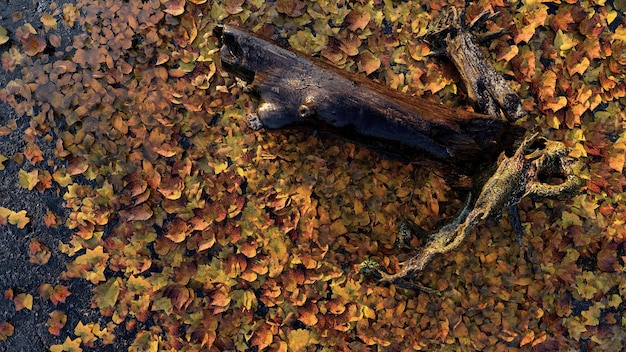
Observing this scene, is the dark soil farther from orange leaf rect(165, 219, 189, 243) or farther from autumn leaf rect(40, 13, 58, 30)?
orange leaf rect(165, 219, 189, 243)

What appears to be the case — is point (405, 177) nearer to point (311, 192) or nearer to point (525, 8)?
point (311, 192)

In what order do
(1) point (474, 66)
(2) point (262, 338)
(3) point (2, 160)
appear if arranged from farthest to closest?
1. (3) point (2, 160)
2. (2) point (262, 338)
3. (1) point (474, 66)

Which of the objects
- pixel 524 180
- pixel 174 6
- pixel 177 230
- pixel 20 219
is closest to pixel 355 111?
pixel 524 180

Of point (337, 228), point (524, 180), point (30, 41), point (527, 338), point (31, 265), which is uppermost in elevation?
point (30, 41)

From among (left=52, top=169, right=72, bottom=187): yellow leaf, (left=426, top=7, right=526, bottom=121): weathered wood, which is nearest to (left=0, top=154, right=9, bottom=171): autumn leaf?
(left=52, top=169, right=72, bottom=187): yellow leaf

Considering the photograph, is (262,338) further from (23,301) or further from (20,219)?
(20,219)

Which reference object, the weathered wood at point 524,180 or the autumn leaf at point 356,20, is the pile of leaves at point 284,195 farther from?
the weathered wood at point 524,180

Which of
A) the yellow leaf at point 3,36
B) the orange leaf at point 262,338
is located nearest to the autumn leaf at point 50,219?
the yellow leaf at point 3,36

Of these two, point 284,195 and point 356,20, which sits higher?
point 356,20
